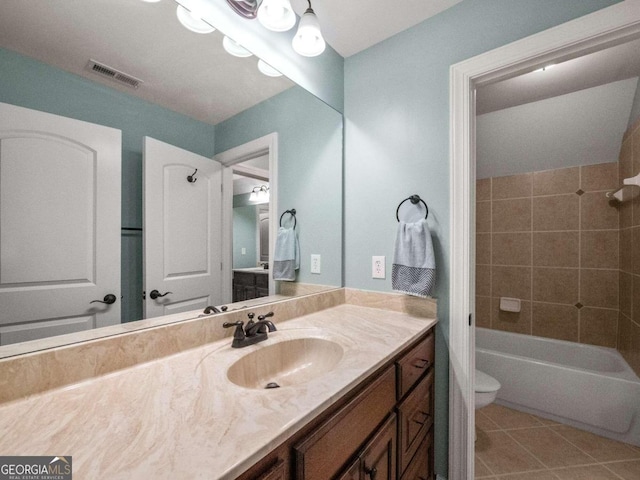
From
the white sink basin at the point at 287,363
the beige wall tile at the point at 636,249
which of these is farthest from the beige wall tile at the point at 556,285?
the white sink basin at the point at 287,363

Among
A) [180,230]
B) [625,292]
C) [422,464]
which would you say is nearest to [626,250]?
[625,292]

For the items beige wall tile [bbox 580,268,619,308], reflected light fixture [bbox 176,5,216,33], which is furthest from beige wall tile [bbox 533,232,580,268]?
reflected light fixture [bbox 176,5,216,33]

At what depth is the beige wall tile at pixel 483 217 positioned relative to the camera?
2822mm

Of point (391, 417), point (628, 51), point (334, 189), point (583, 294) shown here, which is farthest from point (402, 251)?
point (583, 294)

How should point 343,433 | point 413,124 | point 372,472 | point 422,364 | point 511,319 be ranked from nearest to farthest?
1. point 343,433
2. point 372,472
3. point 422,364
4. point 413,124
5. point 511,319

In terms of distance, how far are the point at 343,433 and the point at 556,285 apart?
273cm

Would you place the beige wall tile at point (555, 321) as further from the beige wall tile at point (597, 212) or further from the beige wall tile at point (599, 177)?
the beige wall tile at point (599, 177)

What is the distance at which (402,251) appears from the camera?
1354 mm

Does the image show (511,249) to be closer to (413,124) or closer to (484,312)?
(484,312)

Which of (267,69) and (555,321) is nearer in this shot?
(267,69)

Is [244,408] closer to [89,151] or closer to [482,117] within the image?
[89,151]

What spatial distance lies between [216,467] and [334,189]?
1433 mm

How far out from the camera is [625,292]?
6.84 feet

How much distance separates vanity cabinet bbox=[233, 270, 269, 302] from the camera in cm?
121
